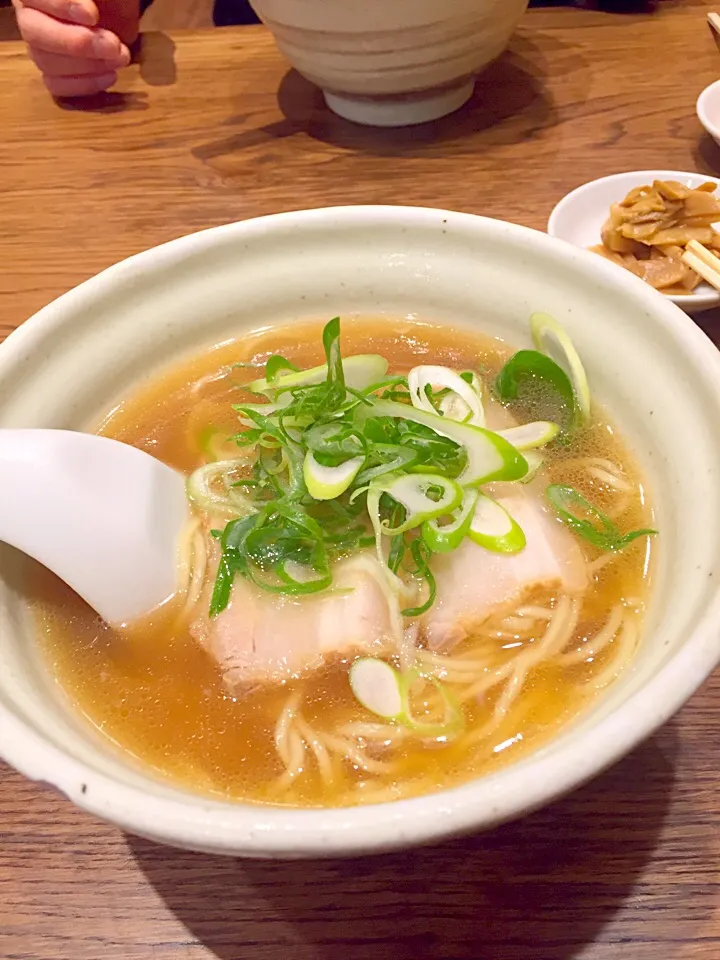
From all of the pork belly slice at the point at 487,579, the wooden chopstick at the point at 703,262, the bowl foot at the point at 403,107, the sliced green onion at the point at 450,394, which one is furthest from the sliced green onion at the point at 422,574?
the bowl foot at the point at 403,107

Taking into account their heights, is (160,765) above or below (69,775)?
below

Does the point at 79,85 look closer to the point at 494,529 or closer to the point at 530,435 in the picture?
the point at 530,435

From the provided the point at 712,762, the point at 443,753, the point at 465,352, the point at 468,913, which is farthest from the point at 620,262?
the point at 468,913

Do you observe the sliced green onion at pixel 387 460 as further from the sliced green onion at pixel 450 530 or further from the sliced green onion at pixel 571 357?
the sliced green onion at pixel 571 357

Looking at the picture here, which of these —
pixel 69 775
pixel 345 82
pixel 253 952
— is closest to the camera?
pixel 69 775

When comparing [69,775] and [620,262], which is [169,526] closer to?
[69,775]

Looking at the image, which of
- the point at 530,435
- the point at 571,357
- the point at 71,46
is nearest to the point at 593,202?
the point at 571,357
